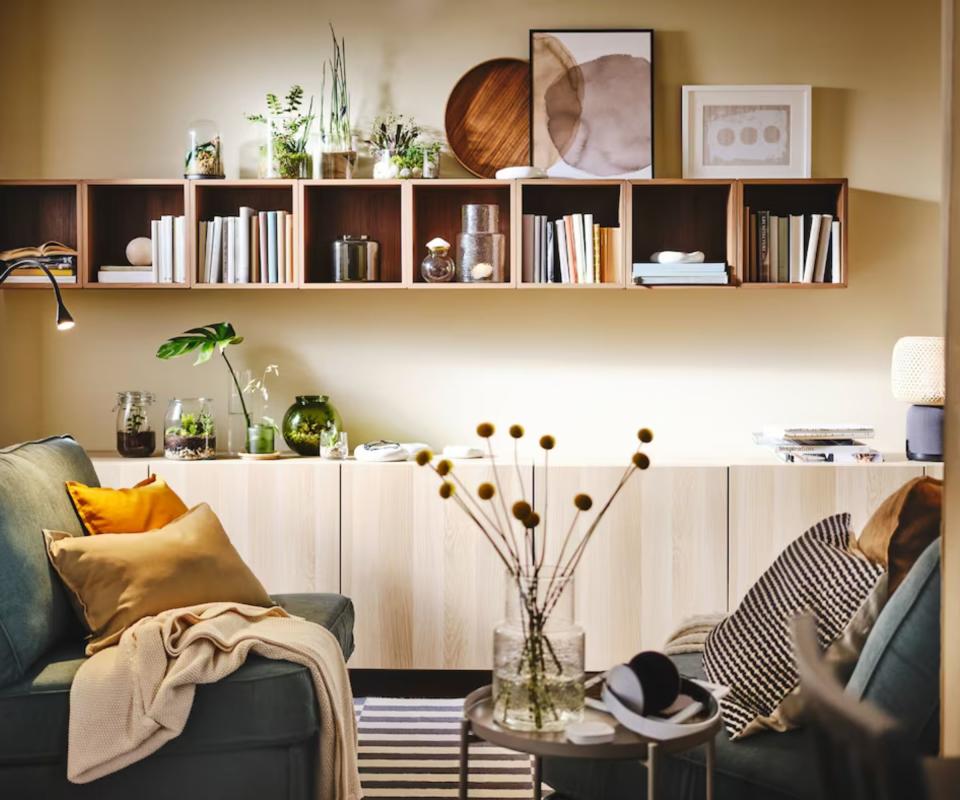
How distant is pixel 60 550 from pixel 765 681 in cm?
167

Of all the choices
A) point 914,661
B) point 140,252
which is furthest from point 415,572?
point 914,661

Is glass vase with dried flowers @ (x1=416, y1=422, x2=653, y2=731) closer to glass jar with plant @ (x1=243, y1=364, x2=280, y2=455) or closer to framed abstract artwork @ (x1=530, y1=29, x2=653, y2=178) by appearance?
glass jar with plant @ (x1=243, y1=364, x2=280, y2=455)

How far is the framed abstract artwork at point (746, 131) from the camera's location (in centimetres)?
381

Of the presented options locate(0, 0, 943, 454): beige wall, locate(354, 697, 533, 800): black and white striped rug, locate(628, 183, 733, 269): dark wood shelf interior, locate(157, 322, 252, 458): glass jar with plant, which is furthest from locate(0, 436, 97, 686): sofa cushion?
locate(628, 183, 733, 269): dark wood shelf interior

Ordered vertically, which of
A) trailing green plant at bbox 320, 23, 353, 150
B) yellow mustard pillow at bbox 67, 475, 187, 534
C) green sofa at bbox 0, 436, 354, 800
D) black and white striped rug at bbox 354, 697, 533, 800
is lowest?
black and white striped rug at bbox 354, 697, 533, 800

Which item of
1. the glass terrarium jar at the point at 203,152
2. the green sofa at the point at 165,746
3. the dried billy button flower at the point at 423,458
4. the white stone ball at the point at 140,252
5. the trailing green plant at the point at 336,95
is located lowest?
the green sofa at the point at 165,746

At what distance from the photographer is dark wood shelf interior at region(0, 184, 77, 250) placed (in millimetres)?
3938

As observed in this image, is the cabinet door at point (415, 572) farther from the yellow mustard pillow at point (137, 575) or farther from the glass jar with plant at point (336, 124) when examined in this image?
the glass jar with plant at point (336, 124)

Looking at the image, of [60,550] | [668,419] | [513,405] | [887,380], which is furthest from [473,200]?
[60,550]

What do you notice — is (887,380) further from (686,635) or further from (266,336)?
(266,336)

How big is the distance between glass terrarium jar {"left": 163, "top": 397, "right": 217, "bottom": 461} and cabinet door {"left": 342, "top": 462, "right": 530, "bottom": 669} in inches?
Result: 20.3

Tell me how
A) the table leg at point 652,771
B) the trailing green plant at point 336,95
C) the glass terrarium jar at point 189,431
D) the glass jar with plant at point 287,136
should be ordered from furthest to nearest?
1. the trailing green plant at point 336,95
2. the glass jar with plant at point 287,136
3. the glass terrarium jar at point 189,431
4. the table leg at point 652,771

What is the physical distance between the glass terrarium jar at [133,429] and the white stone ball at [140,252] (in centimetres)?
47

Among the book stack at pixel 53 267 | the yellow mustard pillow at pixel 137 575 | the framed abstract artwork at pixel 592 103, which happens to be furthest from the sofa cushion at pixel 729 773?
the book stack at pixel 53 267
